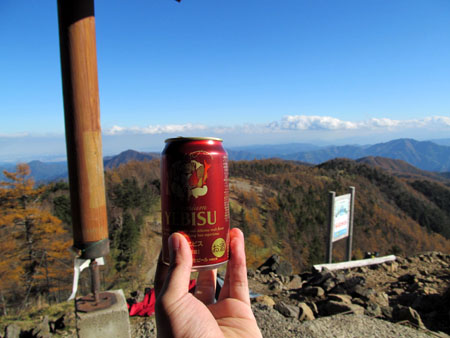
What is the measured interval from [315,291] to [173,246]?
13.3 ft

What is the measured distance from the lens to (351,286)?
15.7 feet

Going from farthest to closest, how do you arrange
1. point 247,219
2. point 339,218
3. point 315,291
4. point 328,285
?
point 247,219 → point 339,218 → point 328,285 → point 315,291

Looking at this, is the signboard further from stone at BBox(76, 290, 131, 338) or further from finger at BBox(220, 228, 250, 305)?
finger at BBox(220, 228, 250, 305)

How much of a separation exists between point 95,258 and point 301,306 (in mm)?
2714

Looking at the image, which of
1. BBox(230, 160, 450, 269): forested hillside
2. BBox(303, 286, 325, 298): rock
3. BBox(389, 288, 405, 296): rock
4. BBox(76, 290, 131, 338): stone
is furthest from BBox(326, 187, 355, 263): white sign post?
BBox(230, 160, 450, 269): forested hillside

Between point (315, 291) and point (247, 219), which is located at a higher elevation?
point (315, 291)

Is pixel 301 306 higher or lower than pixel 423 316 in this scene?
higher

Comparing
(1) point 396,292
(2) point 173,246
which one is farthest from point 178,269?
→ (1) point 396,292

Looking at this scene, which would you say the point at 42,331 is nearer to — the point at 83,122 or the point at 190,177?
the point at 83,122

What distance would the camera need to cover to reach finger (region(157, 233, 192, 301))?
1.22 meters

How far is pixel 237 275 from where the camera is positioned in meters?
1.55

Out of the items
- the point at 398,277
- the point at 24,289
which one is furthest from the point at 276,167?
the point at 398,277

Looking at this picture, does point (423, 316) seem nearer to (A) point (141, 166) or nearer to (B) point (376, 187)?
(A) point (141, 166)

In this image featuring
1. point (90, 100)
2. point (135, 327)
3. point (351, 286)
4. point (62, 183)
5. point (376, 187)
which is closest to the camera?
point (90, 100)
